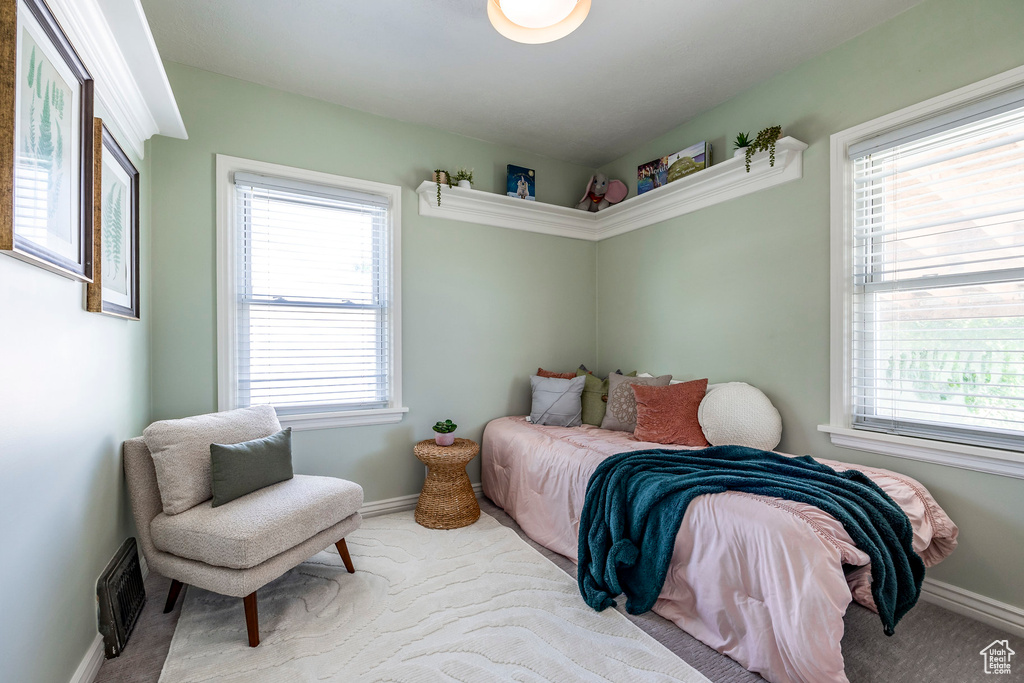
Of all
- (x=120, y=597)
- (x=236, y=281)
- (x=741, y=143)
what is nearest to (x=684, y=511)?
(x=741, y=143)

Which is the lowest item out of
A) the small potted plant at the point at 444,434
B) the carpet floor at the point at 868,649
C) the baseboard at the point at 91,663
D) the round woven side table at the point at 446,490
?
the carpet floor at the point at 868,649

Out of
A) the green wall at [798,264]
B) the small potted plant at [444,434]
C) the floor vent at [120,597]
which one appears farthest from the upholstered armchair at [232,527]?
the green wall at [798,264]

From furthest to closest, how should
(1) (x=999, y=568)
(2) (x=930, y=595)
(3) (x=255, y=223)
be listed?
(3) (x=255, y=223), (2) (x=930, y=595), (1) (x=999, y=568)

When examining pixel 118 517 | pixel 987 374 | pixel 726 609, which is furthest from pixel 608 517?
pixel 118 517

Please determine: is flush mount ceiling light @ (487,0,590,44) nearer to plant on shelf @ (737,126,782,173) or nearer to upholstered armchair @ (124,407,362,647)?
plant on shelf @ (737,126,782,173)

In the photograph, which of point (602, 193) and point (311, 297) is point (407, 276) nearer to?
point (311, 297)

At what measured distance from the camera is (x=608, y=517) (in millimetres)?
2000

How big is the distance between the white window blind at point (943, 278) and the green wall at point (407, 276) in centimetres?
204

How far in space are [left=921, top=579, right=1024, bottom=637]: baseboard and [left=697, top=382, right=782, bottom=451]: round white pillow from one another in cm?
85

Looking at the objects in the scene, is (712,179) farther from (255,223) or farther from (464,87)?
(255,223)

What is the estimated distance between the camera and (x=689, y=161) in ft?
9.98

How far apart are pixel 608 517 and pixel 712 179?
2.19 meters

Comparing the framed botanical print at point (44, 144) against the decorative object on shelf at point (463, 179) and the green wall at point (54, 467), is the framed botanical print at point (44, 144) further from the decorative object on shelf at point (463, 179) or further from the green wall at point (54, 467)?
the decorative object on shelf at point (463, 179)

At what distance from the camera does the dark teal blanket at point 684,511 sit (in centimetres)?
159
